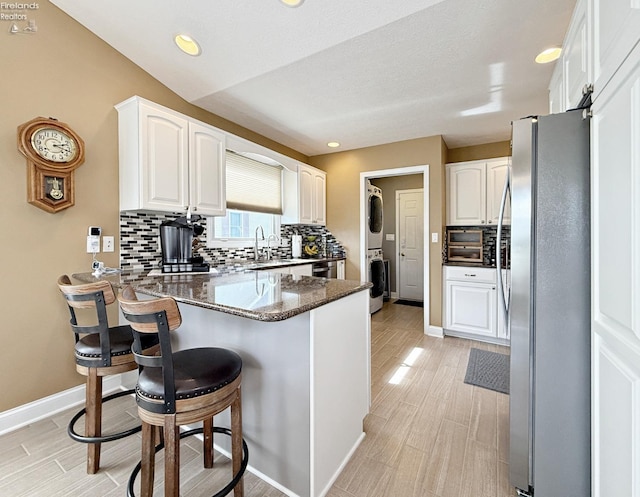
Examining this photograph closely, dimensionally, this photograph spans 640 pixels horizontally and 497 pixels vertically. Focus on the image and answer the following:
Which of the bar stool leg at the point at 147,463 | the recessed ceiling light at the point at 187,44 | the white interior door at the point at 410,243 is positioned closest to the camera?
the bar stool leg at the point at 147,463

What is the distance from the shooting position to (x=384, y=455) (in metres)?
1.57

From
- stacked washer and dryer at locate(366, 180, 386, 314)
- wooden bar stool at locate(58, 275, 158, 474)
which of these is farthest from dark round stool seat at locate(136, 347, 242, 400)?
stacked washer and dryer at locate(366, 180, 386, 314)

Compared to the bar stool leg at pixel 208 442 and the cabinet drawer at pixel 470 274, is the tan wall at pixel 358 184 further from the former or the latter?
the bar stool leg at pixel 208 442

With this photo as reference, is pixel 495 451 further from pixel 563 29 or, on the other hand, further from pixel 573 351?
pixel 563 29

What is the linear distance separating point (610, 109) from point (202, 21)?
7.58 feet

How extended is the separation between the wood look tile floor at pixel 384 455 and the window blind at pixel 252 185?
218 cm

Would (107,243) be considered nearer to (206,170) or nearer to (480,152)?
(206,170)

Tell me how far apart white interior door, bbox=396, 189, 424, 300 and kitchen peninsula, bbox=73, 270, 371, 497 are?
13.4ft

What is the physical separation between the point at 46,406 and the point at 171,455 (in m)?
1.72

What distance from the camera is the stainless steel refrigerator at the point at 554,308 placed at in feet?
3.75

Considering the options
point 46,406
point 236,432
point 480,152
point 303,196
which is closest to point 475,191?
point 480,152

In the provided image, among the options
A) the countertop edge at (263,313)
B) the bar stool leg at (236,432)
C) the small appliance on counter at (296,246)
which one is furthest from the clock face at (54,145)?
the small appliance on counter at (296,246)

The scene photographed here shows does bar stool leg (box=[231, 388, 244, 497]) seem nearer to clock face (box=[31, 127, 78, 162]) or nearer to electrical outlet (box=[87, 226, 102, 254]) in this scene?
electrical outlet (box=[87, 226, 102, 254])

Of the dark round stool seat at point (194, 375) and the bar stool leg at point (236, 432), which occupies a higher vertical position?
the dark round stool seat at point (194, 375)
